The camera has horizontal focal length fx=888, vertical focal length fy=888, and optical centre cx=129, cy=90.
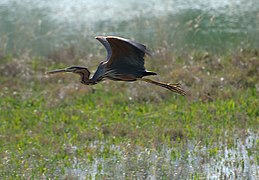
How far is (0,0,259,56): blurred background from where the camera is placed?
13742 millimetres

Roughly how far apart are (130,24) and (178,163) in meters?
7.37

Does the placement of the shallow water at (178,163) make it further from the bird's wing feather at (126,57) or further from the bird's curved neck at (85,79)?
the bird's wing feather at (126,57)

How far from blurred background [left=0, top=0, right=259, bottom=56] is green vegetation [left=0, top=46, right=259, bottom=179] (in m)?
0.91

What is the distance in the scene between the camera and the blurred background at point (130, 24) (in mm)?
13742

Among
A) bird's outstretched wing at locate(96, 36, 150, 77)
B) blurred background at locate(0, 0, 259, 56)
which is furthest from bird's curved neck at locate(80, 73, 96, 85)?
blurred background at locate(0, 0, 259, 56)

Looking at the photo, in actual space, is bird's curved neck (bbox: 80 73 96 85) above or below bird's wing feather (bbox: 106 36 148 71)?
below

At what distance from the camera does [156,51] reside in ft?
41.5

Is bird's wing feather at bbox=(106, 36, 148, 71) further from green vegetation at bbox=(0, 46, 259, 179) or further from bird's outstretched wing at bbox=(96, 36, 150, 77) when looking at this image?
green vegetation at bbox=(0, 46, 259, 179)

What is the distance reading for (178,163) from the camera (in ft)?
28.0

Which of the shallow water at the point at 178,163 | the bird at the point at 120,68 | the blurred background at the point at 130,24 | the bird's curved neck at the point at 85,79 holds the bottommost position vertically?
the shallow water at the point at 178,163

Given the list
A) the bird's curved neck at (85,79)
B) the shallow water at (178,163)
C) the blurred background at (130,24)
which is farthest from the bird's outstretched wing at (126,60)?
the blurred background at (130,24)

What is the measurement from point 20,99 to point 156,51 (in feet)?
7.73

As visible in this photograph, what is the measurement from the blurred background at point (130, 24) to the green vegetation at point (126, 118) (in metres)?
0.91

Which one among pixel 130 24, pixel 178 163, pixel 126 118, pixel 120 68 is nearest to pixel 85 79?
pixel 120 68
